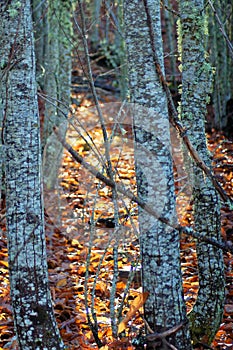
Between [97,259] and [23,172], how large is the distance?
124 inches

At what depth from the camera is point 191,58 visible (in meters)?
3.77

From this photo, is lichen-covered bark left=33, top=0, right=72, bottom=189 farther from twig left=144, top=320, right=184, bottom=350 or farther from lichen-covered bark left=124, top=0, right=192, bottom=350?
twig left=144, top=320, right=184, bottom=350

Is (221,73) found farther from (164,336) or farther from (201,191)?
(164,336)

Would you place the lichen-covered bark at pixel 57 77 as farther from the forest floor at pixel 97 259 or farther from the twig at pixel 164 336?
the twig at pixel 164 336

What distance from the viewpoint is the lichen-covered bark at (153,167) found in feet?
9.29

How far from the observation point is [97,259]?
5844 mm

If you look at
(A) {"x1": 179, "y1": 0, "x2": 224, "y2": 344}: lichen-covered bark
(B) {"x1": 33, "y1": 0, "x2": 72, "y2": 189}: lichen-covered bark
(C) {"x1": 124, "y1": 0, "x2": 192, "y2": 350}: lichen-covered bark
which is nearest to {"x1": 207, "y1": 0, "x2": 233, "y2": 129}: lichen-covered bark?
(B) {"x1": 33, "y1": 0, "x2": 72, "y2": 189}: lichen-covered bark

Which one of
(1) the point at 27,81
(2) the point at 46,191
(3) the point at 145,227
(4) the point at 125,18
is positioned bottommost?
(2) the point at 46,191

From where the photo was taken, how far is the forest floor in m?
3.64

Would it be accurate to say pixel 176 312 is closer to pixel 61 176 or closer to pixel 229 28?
pixel 61 176

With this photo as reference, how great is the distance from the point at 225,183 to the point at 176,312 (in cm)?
453

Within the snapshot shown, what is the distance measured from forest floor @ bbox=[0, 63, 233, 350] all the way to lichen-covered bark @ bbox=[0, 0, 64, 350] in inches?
18.3

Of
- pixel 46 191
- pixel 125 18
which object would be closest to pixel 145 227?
pixel 125 18

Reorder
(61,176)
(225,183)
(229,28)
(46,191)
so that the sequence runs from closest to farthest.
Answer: (225,183) < (46,191) < (61,176) < (229,28)
